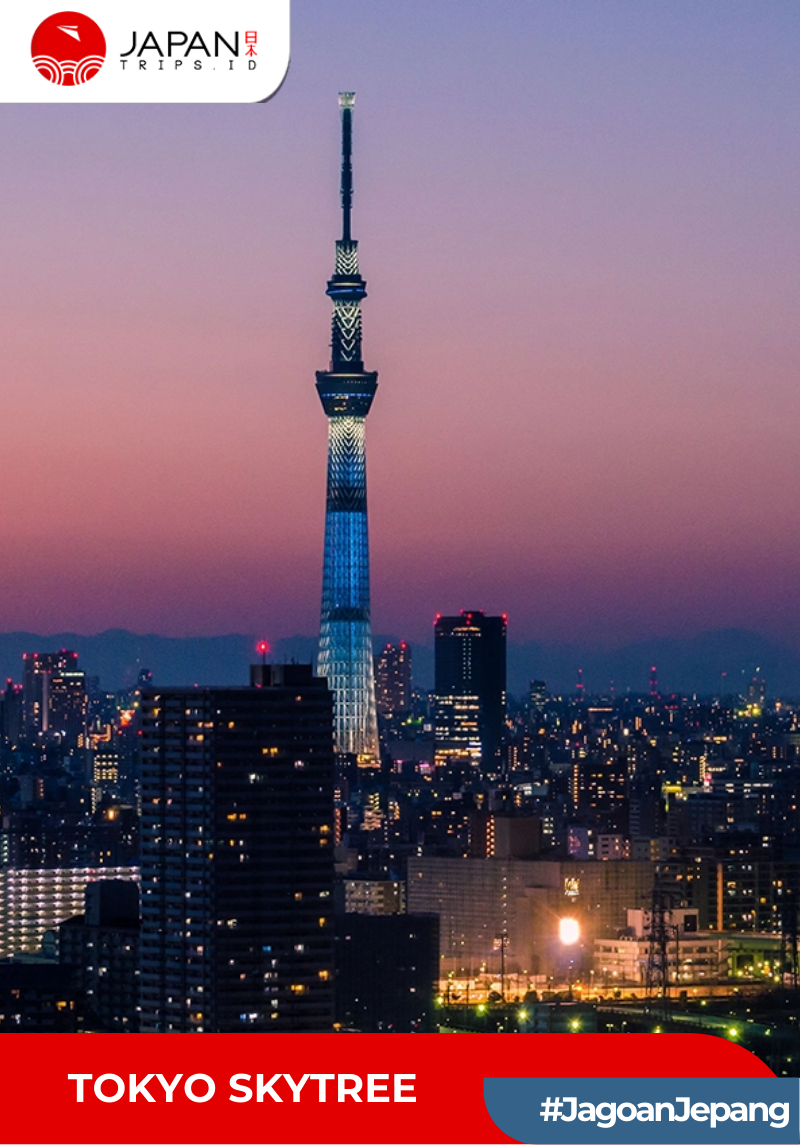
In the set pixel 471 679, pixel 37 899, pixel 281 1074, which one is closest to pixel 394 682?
pixel 471 679

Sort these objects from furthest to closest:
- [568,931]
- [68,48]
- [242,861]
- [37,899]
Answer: [37,899] < [568,931] < [242,861] < [68,48]

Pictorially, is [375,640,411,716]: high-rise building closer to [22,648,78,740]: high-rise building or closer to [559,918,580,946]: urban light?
[22,648,78,740]: high-rise building

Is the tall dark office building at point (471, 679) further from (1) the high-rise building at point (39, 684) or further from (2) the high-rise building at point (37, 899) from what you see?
(2) the high-rise building at point (37, 899)

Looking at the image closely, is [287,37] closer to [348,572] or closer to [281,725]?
[281,725]

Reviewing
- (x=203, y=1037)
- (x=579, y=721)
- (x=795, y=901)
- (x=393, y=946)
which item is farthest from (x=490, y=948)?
(x=579, y=721)

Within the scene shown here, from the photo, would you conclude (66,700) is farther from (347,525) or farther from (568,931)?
(568,931)

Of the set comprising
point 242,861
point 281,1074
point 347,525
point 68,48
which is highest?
point 347,525

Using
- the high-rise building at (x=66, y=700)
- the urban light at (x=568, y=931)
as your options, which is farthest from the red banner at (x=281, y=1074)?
the high-rise building at (x=66, y=700)

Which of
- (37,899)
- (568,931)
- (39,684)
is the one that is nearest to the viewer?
(568,931)
